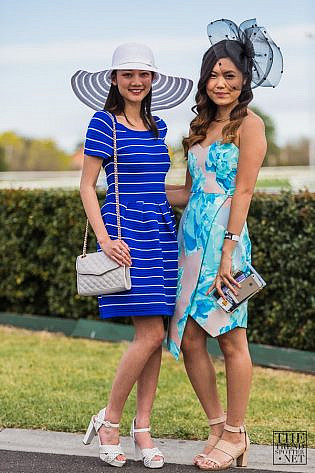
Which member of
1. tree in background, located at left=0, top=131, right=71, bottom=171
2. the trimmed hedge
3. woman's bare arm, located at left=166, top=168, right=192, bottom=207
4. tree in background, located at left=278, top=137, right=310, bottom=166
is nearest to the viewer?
woman's bare arm, located at left=166, top=168, right=192, bottom=207

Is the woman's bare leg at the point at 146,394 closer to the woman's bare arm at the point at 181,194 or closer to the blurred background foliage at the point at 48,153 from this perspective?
the woman's bare arm at the point at 181,194

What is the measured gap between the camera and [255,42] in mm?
4367

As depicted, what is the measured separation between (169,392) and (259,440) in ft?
4.13

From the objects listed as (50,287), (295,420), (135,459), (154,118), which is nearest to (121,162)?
(154,118)

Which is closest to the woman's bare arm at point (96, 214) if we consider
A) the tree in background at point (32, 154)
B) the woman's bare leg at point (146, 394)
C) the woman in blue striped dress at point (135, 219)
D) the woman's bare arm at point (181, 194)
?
the woman in blue striped dress at point (135, 219)

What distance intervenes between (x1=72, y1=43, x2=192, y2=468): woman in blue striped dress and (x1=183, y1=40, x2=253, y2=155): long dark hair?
0.17 meters

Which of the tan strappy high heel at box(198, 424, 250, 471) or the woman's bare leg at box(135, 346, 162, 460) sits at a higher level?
the woman's bare leg at box(135, 346, 162, 460)

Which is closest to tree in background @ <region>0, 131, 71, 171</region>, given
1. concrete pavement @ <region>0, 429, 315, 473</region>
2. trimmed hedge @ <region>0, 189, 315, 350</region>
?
trimmed hedge @ <region>0, 189, 315, 350</region>

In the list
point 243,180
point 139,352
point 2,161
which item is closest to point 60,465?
point 139,352

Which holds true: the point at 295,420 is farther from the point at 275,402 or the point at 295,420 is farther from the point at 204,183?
the point at 204,183

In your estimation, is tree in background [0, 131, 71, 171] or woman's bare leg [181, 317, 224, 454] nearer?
woman's bare leg [181, 317, 224, 454]

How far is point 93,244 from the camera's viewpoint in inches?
316

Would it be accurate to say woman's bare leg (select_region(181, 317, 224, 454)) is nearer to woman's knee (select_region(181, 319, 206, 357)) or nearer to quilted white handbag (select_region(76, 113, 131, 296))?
woman's knee (select_region(181, 319, 206, 357))

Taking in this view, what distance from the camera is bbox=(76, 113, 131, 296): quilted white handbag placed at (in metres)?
4.22
